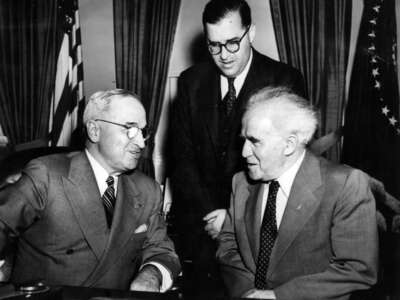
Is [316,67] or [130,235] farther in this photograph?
[316,67]

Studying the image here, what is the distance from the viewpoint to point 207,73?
2.88m

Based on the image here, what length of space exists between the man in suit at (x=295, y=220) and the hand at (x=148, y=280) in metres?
0.39

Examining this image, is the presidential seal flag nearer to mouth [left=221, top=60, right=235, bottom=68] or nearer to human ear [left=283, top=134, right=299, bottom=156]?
mouth [left=221, top=60, right=235, bottom=68]

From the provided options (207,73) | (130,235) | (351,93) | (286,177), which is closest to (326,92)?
(351,93)

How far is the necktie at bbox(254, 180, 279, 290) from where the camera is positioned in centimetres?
209

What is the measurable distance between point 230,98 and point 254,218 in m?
0.89

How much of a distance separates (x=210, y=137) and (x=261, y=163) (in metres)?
0.69

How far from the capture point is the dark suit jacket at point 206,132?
107 inches

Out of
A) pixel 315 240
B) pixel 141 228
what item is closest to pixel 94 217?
pixel 141 228

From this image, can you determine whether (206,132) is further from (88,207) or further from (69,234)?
Result: (69,234)

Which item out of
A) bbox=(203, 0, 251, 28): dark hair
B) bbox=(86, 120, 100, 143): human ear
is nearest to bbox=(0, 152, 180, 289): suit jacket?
bbox=(86, 120, 100, 143): human ear

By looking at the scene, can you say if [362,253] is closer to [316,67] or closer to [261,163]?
[261,163]

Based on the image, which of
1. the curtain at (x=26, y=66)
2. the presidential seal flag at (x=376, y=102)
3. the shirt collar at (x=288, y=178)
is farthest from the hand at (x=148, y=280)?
the curtain at (x=26, y=66)

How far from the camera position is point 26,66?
16.7ft
